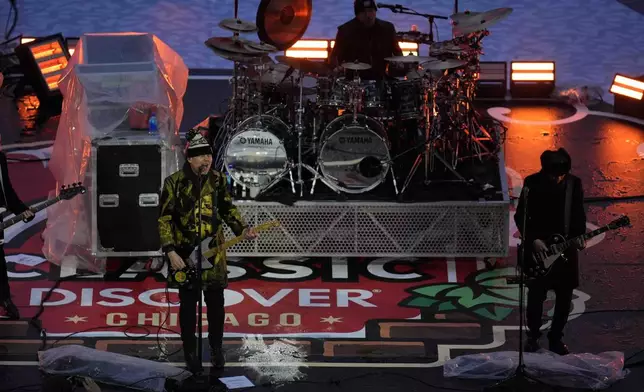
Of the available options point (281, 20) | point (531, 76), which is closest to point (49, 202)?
point (281, 20)

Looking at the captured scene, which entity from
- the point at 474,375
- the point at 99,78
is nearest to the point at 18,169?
the point at 99,78

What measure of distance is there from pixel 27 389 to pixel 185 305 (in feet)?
4.04

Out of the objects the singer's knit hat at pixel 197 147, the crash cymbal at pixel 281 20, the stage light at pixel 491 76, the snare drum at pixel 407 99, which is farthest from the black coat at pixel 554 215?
the stage light at pixel 491 76

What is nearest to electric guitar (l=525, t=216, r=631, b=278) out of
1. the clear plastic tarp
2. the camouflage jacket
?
the camouflage jacket

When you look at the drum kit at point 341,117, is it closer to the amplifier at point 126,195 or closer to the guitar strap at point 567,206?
the amplifier at point 126,195

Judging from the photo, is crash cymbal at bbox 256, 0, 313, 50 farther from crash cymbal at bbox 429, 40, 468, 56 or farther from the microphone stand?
the microphone stand

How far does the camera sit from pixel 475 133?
12.9 m

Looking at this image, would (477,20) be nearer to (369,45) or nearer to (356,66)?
(356,66)

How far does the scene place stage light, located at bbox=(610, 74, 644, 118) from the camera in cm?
1627

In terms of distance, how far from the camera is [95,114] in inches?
456

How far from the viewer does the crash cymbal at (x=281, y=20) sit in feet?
43.2

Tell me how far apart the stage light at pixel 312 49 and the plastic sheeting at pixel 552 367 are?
8.59 meters

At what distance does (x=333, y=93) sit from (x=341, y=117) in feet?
1.63

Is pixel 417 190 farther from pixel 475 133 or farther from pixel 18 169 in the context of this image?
pixel 18 169
